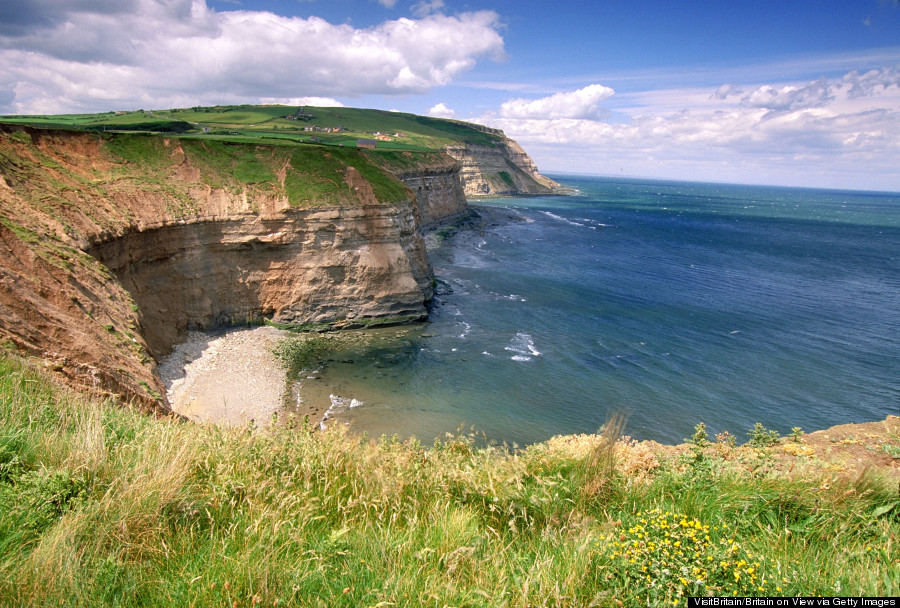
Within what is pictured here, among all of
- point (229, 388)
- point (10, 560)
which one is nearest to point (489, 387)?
point (229, 388)

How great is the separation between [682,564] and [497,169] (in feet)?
484

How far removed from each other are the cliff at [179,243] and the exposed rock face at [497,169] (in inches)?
3433

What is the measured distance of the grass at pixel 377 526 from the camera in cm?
392

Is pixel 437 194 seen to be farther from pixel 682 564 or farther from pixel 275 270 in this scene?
pixel 682 564

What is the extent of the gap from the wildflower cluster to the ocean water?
29.7 feet

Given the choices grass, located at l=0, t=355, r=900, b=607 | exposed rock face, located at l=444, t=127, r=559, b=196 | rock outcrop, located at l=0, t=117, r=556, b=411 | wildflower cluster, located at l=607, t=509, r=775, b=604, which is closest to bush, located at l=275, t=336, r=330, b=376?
rock outcrop, located at l=0, t=117, r=556, b=411

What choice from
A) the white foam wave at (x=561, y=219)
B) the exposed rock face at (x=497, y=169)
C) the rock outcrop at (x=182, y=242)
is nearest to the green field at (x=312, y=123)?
the exposed rock face at (x=497, y=169)

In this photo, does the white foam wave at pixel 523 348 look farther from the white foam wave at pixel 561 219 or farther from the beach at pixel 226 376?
the white foam wave at pixel 561 219

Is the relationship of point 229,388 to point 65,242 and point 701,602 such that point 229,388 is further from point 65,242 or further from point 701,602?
point 701,602

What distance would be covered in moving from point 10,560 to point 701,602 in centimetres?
529

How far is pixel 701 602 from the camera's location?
3914mm

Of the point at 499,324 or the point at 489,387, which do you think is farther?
the point at 499,324

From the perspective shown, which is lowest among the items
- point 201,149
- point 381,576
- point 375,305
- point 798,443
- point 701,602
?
point 375,305

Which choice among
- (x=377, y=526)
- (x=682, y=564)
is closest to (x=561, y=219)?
(x=377, y=526)
